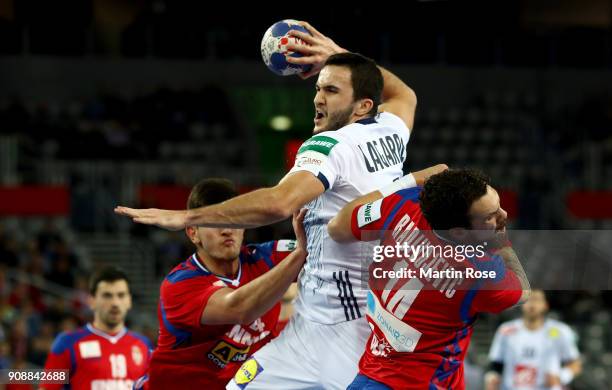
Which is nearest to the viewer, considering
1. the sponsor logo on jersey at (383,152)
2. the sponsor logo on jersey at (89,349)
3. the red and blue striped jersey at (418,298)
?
the red and blue striped jersey at (418,298)

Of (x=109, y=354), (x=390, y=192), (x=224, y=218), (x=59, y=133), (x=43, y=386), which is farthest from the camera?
(x=59, y=133)

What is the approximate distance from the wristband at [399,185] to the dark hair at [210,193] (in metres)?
1.26

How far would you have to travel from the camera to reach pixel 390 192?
5.25 m

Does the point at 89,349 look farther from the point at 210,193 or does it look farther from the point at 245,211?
the point at 245,211

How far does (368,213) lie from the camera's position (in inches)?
200

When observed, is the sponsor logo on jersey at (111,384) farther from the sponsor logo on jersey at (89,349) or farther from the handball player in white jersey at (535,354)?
the handball player in white jersey at (535,354)

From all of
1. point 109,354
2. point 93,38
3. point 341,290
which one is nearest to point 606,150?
point 93,38

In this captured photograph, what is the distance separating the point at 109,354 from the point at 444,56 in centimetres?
1786

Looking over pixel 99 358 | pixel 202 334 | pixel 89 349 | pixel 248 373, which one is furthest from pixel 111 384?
pixel 248 373

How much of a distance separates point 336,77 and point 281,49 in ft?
1.58

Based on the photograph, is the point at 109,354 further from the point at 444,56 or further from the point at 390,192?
the point at 444,56

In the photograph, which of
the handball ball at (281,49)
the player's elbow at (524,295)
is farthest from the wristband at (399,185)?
the handball ball at (281,49)

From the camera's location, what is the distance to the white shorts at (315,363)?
570 centimetres

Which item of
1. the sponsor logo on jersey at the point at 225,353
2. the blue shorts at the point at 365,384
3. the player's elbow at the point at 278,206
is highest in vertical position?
the player's elbow at the point at 278,206
